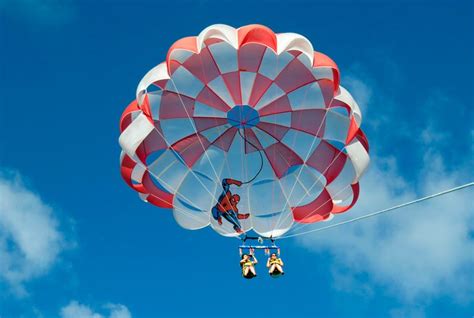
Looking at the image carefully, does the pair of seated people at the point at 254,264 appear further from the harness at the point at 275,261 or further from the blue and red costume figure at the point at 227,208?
the blue and red costume figure at the point at 227,208

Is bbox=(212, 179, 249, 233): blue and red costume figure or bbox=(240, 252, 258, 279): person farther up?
bbox=(212, 179, 249, 233): blue and red costume figure

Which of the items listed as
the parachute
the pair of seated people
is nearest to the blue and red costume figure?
the parachute

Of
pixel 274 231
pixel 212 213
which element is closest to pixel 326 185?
pixel 274 231

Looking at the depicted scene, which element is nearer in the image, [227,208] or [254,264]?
[254,264]

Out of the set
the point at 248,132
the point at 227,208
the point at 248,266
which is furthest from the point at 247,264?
the point at 248,132

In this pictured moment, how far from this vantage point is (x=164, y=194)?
55.4 ft

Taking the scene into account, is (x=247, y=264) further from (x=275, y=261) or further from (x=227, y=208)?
(x=227, y=208)

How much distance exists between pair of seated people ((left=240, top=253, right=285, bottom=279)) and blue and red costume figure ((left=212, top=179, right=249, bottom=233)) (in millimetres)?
2009

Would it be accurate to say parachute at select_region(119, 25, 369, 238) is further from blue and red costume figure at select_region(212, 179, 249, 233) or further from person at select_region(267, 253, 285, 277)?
person at select_region(267, 253, 285, 277)

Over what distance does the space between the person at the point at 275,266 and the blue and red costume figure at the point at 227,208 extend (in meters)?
2.15

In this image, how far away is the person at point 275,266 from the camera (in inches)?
579

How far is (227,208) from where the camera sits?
16969 mm

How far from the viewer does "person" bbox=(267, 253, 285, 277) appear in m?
14.7

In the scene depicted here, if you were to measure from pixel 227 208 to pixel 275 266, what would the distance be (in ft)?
9.04
